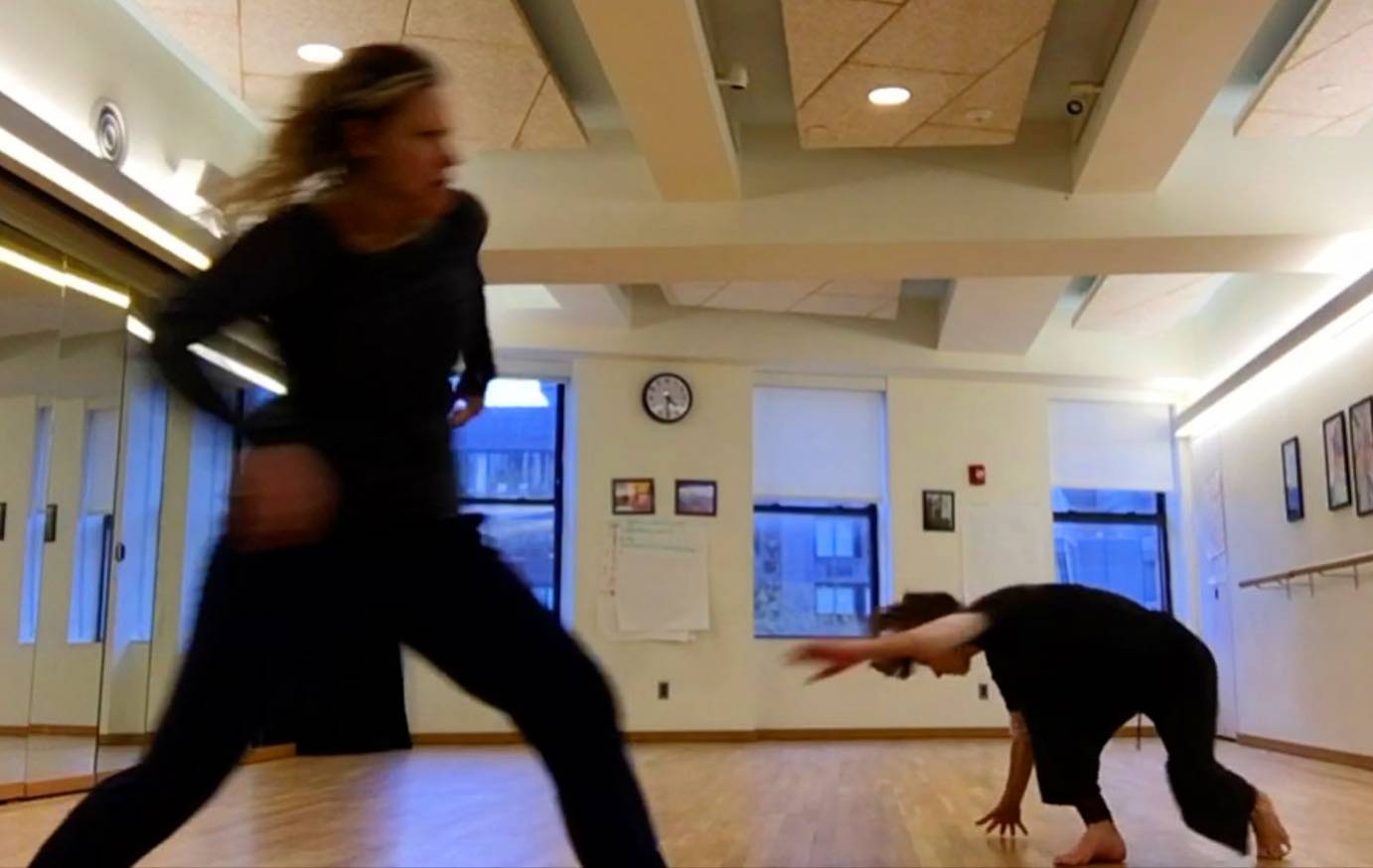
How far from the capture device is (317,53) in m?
4.33

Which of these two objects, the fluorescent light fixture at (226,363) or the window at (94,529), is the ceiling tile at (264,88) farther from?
the window at (94,529)

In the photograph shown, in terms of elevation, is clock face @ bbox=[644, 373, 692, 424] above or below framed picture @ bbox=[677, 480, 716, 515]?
above

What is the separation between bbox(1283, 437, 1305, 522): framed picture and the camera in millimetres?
6906

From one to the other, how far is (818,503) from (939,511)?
0.83 m

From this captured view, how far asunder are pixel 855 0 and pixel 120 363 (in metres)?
3.41

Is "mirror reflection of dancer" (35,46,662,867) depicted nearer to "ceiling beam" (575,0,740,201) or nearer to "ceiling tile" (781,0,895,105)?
"ceiling beam" (575,0,740,201)

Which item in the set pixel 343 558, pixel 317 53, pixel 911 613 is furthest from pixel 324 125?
pixel 317 53

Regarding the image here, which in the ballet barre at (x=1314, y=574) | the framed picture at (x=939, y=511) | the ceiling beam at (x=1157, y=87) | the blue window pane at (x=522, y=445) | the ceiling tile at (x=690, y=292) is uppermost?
the ceiling tile at (x=690, y=292)

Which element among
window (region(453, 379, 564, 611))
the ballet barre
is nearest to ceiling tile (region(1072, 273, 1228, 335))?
the ballet barre

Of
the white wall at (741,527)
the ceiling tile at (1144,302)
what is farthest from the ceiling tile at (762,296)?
the ceiling tile at (1144,302)

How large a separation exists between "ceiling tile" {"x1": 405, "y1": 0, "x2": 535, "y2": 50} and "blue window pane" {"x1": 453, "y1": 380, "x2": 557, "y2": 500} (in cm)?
441

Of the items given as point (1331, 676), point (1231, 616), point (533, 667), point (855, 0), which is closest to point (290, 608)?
point (533, 667)

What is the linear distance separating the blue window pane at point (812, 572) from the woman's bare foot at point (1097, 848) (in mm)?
5518

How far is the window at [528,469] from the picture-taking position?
838 cm
